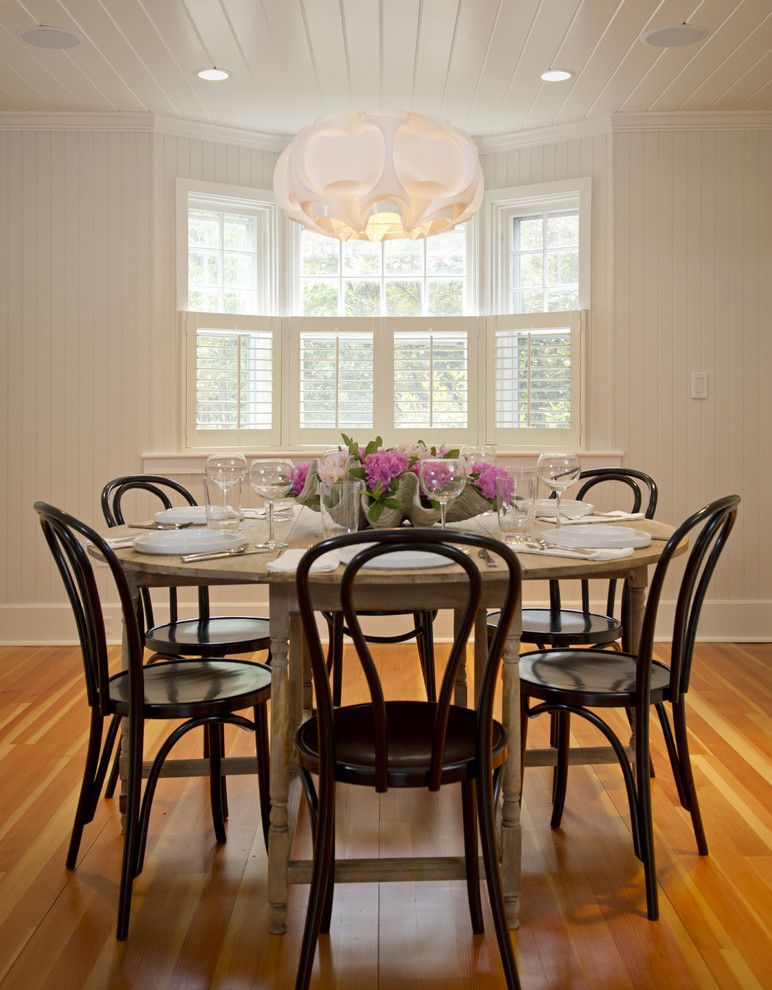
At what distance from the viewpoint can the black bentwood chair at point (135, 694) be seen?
200 centimetres

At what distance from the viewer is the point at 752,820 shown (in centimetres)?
253

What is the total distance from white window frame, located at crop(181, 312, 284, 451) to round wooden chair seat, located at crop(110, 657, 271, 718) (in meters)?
2.36

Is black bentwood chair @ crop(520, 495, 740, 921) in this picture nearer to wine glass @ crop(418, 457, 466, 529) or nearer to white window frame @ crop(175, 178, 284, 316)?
wine glass @ crop(418, 457, 466, 529)

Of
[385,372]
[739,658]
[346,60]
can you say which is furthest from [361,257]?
[739,658]

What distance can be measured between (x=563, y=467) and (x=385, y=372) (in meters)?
2.34

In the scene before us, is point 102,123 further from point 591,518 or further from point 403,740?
point 403,740

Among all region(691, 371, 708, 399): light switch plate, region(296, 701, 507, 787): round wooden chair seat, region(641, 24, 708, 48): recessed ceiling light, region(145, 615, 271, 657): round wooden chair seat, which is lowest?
region(296, 701, 507, 787): round wooden chair seat

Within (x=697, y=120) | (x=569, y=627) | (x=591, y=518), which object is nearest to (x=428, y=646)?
(x=569, y=627)

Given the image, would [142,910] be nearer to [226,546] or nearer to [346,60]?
[226,546]

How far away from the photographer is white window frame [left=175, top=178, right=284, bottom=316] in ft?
14.9

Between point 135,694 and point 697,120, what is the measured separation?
3.77 meters

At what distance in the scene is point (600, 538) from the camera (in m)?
2.27

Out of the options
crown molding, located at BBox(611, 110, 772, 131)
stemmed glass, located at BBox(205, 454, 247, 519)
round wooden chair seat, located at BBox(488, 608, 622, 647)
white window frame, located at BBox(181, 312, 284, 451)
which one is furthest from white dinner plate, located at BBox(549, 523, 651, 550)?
crown molding, located at BBox(611, 110, 772, 131)

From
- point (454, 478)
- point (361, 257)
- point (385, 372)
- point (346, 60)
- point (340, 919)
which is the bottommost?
point (340, 919)
